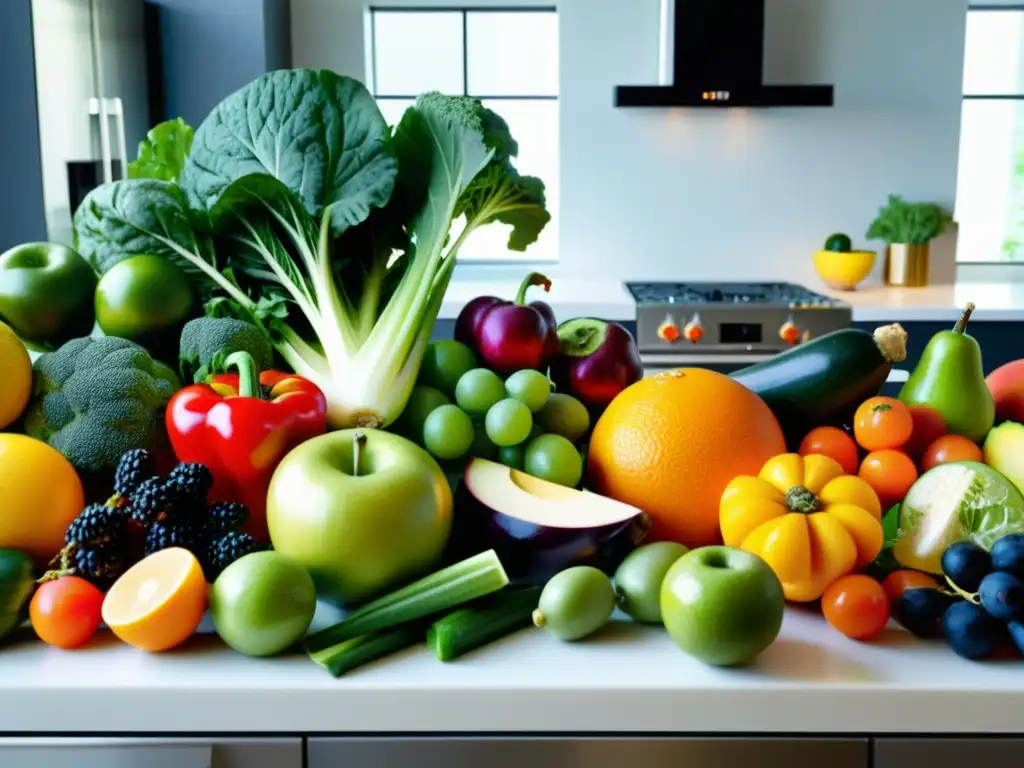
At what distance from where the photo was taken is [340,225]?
107 cm

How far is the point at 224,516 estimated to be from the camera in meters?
0.79

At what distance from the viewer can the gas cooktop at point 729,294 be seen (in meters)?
3.16

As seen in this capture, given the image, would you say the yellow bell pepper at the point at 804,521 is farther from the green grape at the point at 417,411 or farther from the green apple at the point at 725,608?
the green grape at the point at 417,411

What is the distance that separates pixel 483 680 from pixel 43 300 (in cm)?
61

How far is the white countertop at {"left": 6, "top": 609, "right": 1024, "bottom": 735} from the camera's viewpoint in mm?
691

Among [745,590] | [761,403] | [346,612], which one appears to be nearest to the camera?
[745,590]

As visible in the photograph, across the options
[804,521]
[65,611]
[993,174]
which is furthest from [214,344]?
[993,174]

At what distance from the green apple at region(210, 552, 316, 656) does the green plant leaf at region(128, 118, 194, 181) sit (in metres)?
0.72

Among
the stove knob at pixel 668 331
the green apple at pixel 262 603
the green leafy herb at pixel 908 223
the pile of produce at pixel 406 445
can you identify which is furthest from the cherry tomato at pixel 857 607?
the green leafy herb at pixel 908 223

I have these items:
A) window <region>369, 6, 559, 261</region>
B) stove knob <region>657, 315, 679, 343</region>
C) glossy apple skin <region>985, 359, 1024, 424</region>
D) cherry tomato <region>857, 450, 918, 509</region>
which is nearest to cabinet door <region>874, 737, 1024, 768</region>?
cherry tomato <region>857, 450, 918, 509</region>

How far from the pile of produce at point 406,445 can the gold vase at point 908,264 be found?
108 inches

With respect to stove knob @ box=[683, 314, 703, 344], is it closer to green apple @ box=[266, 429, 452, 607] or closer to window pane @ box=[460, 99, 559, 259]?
window pane @ box=[460, 99, 559, 259]

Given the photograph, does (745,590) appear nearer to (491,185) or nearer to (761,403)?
(761,403)

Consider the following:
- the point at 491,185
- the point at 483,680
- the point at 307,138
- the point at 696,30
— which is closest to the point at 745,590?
the point at 483,680
